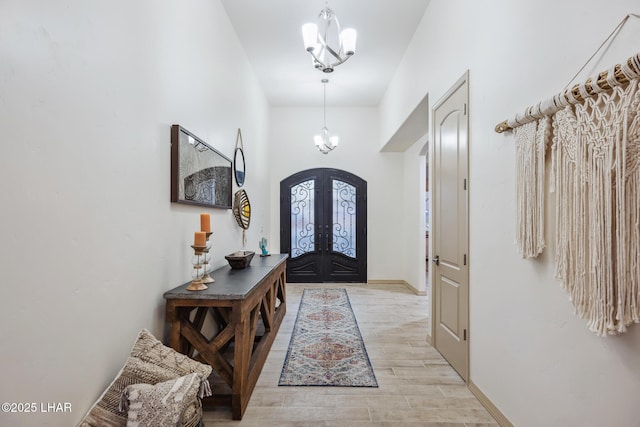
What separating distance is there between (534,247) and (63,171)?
6.93ft

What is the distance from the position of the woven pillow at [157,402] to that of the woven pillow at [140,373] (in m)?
0.04

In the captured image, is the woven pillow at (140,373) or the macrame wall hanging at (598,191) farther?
the woven pillow at (140,373)

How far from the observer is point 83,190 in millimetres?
1370

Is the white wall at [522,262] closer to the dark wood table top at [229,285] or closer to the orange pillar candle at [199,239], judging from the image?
the dark wood table top at [229,285]

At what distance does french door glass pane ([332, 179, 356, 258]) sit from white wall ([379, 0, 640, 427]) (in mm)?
3591

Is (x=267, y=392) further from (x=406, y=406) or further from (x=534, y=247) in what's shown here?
(x=534, y=247)

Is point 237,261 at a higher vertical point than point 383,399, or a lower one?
higher

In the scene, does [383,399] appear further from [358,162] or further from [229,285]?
[358,162]

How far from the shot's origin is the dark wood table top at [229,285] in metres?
1.96

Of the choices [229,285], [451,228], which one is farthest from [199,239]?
[451,228]

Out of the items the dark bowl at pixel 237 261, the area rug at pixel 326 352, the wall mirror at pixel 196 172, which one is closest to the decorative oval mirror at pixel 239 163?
the wall mirror at pixel 196 172

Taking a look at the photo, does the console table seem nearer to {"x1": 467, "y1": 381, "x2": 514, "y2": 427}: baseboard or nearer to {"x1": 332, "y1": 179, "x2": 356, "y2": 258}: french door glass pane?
{"x1": 467, "y1": 381, "x2": 514, "y2": 427}: baseboard

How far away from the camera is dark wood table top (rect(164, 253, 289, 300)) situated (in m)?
1.96

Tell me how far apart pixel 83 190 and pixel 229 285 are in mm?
1099
